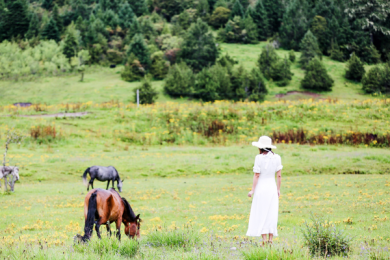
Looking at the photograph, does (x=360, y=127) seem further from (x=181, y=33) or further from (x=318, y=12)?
(x=318, y=12)

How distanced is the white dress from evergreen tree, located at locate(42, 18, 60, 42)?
91.4m

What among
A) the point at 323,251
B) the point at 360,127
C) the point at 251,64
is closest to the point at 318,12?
the point at 251,64

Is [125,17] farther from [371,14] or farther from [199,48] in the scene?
[371,14]

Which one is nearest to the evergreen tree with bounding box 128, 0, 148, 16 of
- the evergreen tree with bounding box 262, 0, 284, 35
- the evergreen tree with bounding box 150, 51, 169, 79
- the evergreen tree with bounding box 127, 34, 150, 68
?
the evergreen tree with bounding box 262, 0, 284, 35

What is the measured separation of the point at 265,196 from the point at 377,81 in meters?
63.0

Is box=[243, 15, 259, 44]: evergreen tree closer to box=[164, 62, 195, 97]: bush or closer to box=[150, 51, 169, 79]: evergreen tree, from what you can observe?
box=[150, 51, 169, 79]: evergreen tree

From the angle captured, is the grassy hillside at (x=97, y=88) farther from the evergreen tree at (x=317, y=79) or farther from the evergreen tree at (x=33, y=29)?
Answer: the evergreen tree at (x=33, y=29)

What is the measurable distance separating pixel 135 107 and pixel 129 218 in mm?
30040

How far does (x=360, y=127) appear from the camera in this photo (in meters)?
32.3

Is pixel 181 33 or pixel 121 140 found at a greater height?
pixel 181 33

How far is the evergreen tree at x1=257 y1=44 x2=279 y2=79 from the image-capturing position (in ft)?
219

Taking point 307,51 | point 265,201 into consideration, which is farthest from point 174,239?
point 307,51

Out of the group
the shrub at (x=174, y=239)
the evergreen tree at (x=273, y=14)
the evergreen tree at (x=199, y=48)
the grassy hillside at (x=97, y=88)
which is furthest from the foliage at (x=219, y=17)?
the shrub at (x=174, y=239)

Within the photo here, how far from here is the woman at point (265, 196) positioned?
718cm
